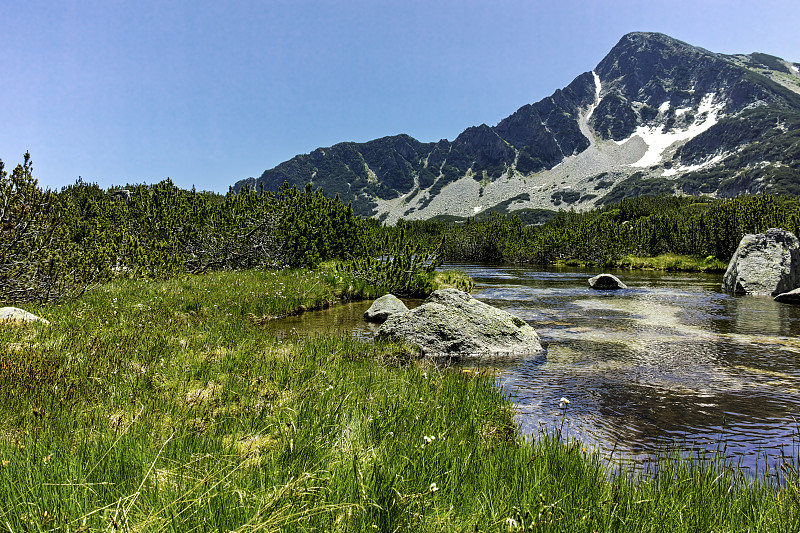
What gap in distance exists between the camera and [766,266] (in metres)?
26.7

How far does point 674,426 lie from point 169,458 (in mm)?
7301

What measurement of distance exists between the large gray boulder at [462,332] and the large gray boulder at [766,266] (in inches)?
910

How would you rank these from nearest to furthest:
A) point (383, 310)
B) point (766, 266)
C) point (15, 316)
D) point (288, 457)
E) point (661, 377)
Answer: point (288, 457) < point (15, 316) < point (661, 377) < point (383, 310) < point (766, 266)

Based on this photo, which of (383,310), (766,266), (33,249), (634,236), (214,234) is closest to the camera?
(33,249)

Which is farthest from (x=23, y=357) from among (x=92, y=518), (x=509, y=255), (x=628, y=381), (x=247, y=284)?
(x=509, y=255)

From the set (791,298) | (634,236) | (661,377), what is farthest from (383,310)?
(634,236)

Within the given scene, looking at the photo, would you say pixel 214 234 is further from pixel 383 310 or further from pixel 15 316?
pixel 15 316

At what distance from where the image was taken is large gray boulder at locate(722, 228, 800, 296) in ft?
84.8

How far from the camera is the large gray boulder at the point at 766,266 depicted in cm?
2586

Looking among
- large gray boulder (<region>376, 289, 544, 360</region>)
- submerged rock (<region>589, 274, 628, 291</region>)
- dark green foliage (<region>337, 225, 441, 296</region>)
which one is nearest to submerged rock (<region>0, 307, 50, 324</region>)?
large gray boulder (<region>376, 289, 544, 360</region>)

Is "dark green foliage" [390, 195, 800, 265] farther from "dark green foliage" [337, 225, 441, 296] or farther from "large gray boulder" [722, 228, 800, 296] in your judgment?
"large gray boulder" [722, 228, 800, 296]

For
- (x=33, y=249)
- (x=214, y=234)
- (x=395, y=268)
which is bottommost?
(x=395, y=268)

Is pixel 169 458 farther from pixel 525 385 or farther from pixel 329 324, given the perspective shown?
pixel 329 324

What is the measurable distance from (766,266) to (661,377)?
82.0 feet
